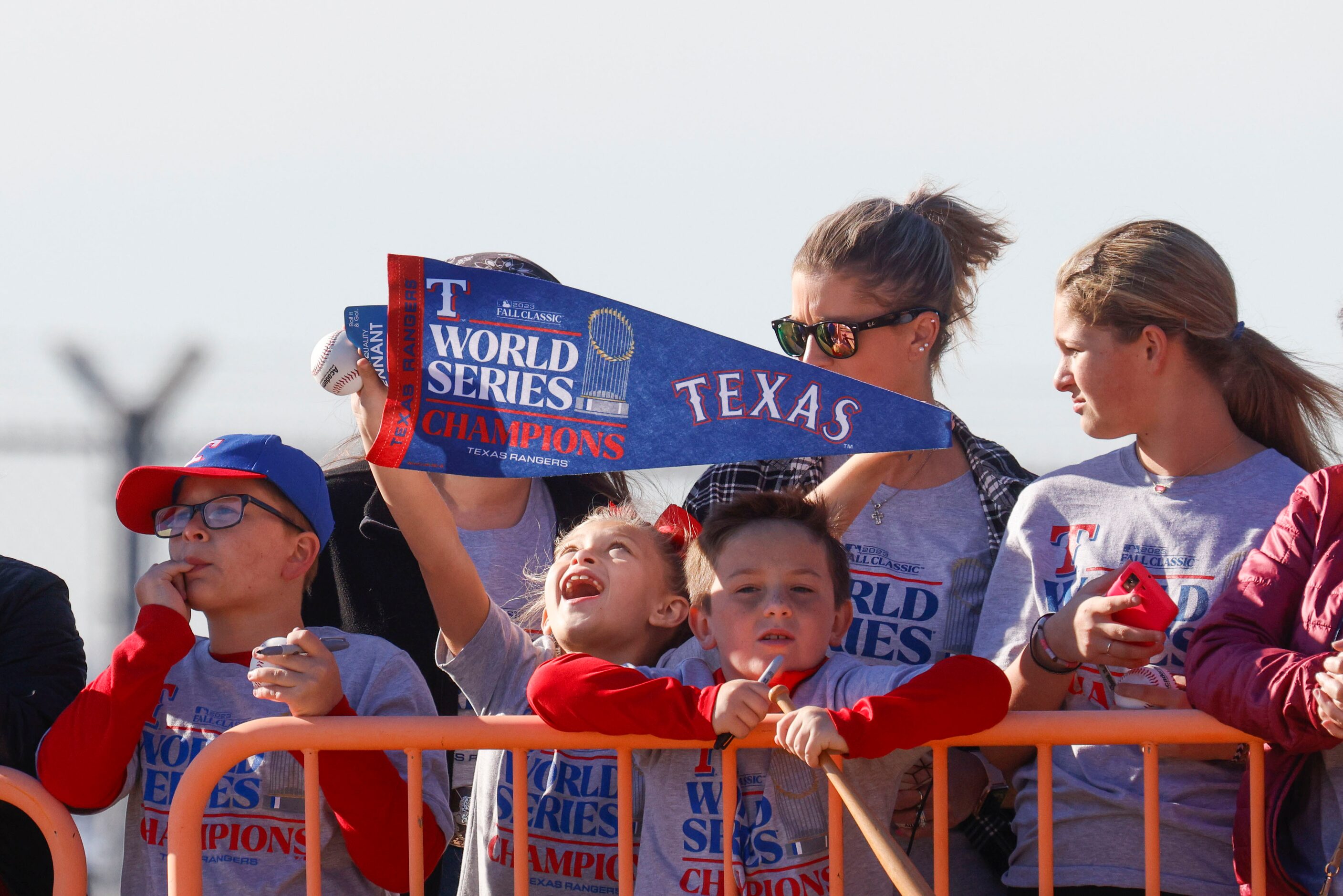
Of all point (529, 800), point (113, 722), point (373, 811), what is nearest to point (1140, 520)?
point (529, 800)

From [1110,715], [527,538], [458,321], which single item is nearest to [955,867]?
[1110,715]

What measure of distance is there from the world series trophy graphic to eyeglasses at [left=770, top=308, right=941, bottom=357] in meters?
0.65

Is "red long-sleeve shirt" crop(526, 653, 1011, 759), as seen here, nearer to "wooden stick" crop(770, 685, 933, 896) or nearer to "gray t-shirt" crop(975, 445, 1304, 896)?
"wooden stick" crop(770, 685, 933, 896)

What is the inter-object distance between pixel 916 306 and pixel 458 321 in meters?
1.19

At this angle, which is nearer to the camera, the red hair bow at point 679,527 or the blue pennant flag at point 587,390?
the blue pennant flag at point 587,390

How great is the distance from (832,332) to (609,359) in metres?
0.71

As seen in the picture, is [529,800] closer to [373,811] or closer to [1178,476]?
[373,811]

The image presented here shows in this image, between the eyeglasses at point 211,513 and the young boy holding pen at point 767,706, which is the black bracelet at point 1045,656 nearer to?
the young boy holding pen at point 767,706

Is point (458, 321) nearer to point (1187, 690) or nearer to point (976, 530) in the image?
point (976, 530)

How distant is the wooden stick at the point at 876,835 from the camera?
86.9 inches

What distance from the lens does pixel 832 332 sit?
135 inches

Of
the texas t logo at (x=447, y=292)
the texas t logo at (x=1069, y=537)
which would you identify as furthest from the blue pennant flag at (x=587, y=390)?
the texas t logo at (x=1069, y=537)

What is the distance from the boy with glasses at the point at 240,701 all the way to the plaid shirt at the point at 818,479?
0.86 m

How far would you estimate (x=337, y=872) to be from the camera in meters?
2.92
